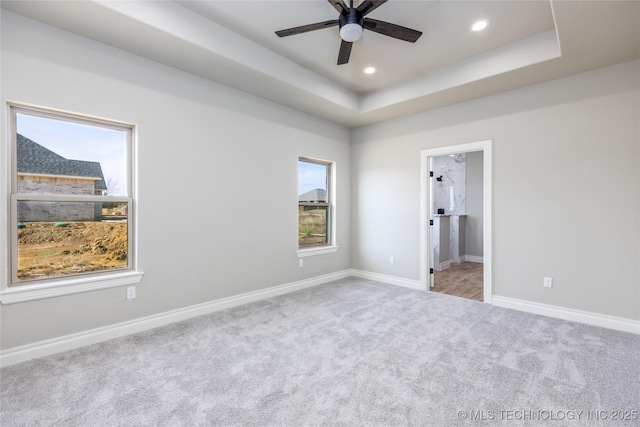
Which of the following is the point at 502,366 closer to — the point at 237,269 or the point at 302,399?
the point at 302,399

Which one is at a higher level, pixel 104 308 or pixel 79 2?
pixel 79 2

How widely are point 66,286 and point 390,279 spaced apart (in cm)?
401

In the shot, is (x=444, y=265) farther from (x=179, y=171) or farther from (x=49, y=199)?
(x=49, y=199)

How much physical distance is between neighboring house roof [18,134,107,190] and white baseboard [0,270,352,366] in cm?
131

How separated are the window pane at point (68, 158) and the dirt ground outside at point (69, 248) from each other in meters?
0.31

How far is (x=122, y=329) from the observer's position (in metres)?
2.73

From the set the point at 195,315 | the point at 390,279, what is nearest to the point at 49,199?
the point at 195,315

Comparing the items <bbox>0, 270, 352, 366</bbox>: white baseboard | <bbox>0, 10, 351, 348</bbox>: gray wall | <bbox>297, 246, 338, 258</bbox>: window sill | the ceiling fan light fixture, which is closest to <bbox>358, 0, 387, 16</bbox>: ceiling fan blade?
the ceiling fan light fixture

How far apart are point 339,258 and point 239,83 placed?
310 centimetres

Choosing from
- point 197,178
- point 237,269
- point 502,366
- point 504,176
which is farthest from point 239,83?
point 502,366

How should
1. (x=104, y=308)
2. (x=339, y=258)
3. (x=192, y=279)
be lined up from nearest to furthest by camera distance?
(x=104, y=308), (x=192, y=279), (x=339, y=258)

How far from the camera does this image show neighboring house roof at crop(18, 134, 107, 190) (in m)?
2.37

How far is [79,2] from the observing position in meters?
2.10

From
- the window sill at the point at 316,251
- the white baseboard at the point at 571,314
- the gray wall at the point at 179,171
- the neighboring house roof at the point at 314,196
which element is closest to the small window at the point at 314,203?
the neighboring house roof at the point at 314,196
